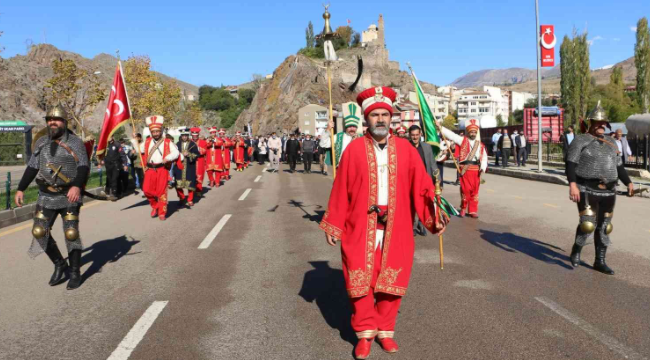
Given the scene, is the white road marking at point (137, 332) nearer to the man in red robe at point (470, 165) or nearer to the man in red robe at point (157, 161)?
the man in red robe at point (157, 161)

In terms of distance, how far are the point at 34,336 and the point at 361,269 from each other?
2.74m

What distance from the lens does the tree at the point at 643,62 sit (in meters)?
50.1

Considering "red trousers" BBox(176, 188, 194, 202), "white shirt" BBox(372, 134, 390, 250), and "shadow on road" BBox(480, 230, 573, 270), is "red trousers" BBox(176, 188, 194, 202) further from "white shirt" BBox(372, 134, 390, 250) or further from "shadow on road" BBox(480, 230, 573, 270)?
"white shirt" BBox(372, 134, 390, 250)

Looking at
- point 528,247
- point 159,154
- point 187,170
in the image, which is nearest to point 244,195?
point 187,170

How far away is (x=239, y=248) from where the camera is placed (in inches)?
321

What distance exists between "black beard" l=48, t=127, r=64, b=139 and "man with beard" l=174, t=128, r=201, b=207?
5.84 meters

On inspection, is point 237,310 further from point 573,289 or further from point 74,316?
point 573,289

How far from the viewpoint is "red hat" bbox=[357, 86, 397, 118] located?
4223 millimetres

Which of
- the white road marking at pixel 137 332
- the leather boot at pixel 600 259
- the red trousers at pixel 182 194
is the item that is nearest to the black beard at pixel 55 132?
the white road marking at pixel 137 332

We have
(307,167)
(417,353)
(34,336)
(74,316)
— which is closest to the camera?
(417,353)

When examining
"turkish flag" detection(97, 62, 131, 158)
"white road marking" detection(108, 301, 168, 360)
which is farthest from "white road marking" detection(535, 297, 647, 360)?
"turkish flag" detection(97, 62, 131, 158)

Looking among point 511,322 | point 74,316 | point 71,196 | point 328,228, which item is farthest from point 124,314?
point 511,322

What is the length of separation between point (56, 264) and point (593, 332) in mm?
5527

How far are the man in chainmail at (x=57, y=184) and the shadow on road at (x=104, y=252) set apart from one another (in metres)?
0.51
